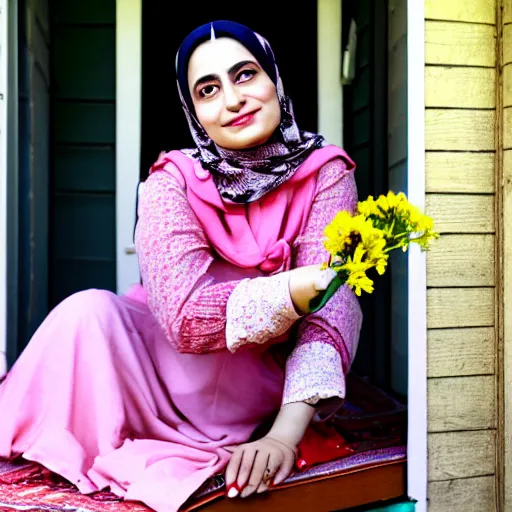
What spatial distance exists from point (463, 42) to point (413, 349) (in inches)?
28.2

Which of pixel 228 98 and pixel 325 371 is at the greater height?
pixel 228 98

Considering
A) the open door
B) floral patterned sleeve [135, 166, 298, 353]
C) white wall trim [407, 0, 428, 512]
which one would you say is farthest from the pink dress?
the open door

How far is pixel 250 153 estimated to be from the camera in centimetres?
154

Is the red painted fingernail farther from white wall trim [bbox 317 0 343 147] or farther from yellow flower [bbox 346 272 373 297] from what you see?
white wall trim [bbox 317 0 343 147]

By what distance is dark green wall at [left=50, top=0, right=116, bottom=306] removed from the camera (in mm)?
2248

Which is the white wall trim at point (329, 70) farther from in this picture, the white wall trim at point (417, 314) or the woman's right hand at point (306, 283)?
the woman's right hand at point (306, 283)

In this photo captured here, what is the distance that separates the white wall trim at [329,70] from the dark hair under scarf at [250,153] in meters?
0.70

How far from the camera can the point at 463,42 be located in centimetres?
154

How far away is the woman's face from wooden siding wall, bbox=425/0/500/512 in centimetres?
37

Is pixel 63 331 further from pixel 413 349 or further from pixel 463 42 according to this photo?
pixel 463 42

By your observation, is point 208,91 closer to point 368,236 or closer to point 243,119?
point 243,119

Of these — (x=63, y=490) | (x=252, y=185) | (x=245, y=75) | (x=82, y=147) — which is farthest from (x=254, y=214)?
(x=82, y=147)

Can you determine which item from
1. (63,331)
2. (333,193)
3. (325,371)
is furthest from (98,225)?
(325,371)

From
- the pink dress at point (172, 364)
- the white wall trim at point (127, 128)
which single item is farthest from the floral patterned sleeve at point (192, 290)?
the white wall trim at point (127, 128)
